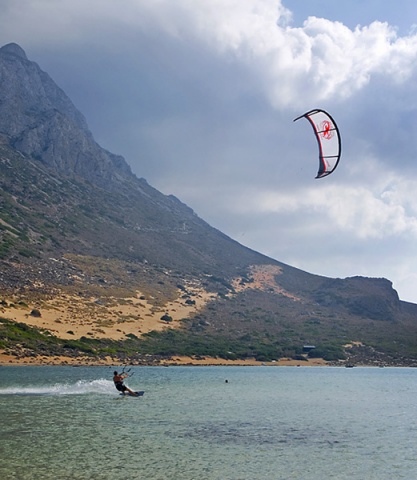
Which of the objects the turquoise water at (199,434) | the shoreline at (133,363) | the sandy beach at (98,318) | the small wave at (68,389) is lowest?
the turquoise water at (199,434)

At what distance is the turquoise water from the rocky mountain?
119 ft

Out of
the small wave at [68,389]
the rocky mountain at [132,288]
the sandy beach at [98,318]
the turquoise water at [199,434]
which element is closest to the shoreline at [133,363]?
the sandy beach at [98,318]

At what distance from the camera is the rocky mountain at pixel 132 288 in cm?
9588

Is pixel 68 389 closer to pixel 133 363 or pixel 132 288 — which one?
pixel 133 363

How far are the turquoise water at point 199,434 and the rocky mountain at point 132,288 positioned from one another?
119 feet

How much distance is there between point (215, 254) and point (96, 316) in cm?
10117

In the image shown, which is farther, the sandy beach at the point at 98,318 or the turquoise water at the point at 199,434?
the sandy beach at the point at 98,318

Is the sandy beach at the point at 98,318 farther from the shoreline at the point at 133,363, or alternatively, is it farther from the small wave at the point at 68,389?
the small wave at the point at 68,389

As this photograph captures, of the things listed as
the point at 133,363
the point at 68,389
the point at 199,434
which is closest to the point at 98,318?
the point at 133,363

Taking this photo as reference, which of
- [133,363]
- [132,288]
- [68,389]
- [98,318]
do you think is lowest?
[68,389]

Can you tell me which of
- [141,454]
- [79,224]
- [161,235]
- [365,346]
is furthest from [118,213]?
[141,454]

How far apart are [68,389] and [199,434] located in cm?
2087

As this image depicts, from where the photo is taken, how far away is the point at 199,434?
25.4m

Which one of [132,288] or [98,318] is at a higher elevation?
[132,288]
